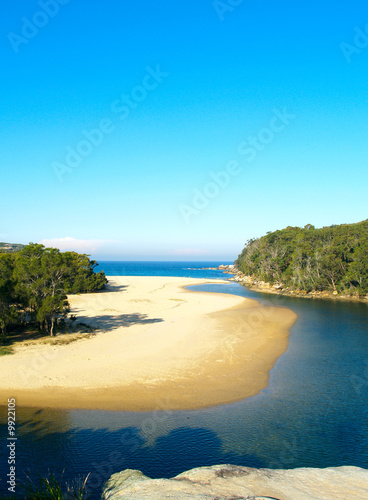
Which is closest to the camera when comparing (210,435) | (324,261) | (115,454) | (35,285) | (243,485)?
(243,485)

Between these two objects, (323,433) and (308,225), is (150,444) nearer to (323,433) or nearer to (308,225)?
(323,433)

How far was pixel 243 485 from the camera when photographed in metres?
7.60

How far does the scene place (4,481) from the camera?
913cm

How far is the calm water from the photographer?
1031 cm

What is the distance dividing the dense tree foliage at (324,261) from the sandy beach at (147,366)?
96.9ft

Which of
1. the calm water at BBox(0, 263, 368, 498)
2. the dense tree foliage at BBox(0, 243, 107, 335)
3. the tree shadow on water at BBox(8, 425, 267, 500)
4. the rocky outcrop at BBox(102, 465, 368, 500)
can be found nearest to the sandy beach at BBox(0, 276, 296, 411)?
the calm water at BBox(0, 263, 368, 498)

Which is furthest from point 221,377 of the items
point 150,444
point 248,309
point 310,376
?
point 248,309

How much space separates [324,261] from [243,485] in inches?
2288

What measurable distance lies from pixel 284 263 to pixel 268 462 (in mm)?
71811

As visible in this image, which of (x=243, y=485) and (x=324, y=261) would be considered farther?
(x=324, y=261)

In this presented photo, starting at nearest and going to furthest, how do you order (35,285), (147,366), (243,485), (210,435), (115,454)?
(243,485), (115,454), (210,435), (147,366), (35,285)

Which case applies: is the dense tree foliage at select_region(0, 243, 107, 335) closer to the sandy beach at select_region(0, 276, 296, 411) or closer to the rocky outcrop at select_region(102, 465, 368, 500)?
the sandy beach at select_region(0, 276, 296, 411)

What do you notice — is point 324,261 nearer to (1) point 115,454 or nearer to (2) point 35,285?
(2) point 35,285

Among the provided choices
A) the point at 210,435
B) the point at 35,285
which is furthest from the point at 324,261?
the point at 210,435
